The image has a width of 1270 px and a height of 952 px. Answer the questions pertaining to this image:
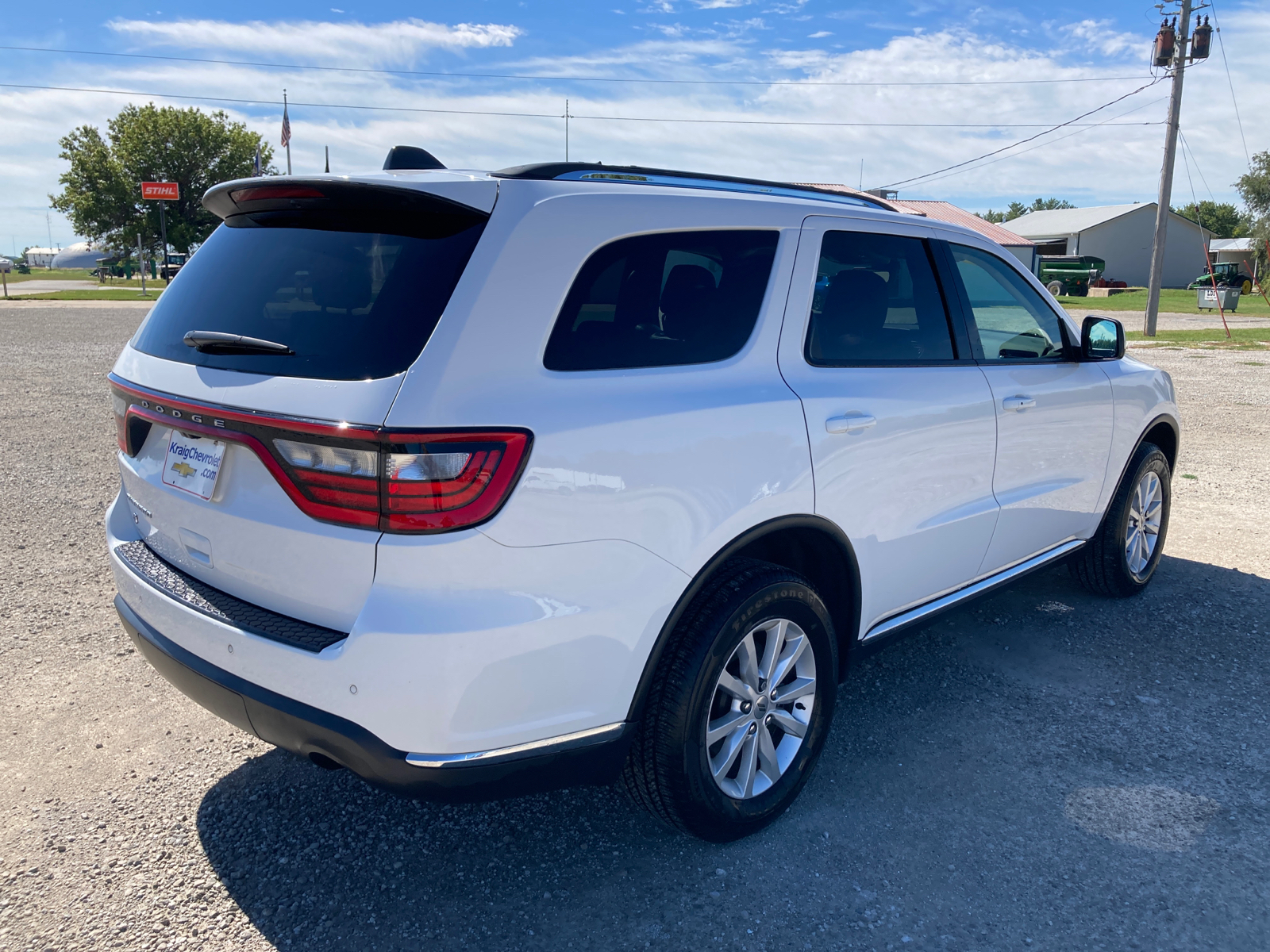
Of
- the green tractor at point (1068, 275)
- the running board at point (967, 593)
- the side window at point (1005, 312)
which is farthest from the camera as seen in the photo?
the green tractor at point (1068, 275)

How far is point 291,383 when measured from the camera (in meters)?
2.23

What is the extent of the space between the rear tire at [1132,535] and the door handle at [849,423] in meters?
2.13

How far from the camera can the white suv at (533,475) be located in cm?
212

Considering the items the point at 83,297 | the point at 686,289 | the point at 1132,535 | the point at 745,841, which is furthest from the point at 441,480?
the point at 83,297

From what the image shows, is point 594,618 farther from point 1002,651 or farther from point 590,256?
point 1002,651

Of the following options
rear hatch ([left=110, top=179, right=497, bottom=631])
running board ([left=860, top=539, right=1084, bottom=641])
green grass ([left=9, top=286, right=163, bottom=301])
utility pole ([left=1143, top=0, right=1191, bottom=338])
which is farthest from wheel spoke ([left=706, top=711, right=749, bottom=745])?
green grass ([left=9, top=286, right=163, bottom=301])

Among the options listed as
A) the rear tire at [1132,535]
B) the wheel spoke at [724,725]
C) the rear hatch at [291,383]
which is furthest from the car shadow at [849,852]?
the rear tire at [1132,535]

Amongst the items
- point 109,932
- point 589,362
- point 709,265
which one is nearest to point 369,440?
point 589,362

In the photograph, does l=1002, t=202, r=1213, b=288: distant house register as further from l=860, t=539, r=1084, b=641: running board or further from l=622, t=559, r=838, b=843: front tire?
l=622, t=559, r=838, b=843: front tire

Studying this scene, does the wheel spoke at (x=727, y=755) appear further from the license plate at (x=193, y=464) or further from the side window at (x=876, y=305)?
the license plate at (x=193, y=464)

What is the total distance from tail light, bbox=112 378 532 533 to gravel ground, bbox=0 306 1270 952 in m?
1.14

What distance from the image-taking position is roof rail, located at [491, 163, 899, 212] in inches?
98.6

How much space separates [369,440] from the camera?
206 cm

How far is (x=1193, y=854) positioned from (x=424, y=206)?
281cm
